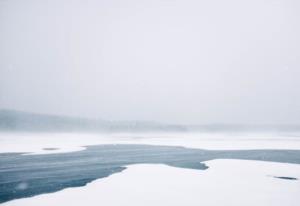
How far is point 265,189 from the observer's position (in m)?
12.0

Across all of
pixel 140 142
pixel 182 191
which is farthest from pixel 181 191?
pixel 140 142

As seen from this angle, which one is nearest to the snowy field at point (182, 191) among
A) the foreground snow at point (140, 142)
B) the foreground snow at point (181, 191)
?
the foreground snow at point (181, 191)

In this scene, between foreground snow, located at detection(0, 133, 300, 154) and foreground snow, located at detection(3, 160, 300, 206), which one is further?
foreground snow, located at detection(0, 133, 300, 154)

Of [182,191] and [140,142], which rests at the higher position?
[182,191]

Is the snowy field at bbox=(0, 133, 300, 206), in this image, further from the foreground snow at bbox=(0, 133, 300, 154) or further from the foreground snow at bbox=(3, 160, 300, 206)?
the foreground snow at bbox=(0, 133, 300, 154)

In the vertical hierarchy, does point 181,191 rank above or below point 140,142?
above

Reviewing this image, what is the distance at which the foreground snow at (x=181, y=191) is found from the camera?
10.1 m

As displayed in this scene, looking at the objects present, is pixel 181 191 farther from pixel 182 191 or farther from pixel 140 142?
pixel 140 142

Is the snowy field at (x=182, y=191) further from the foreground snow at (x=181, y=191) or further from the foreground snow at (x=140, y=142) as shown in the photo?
the foreground snow at (x=140, y=142)

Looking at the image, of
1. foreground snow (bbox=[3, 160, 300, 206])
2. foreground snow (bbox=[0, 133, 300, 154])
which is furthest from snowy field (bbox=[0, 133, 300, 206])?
foreground snow (bbox=[0, 133, 300, 154])

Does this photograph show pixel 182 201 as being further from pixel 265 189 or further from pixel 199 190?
pixel 265 189

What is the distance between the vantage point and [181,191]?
11641 mm

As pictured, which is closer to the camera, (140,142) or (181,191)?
→ (181,191)

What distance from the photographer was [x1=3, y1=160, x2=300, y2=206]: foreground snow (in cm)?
1008
